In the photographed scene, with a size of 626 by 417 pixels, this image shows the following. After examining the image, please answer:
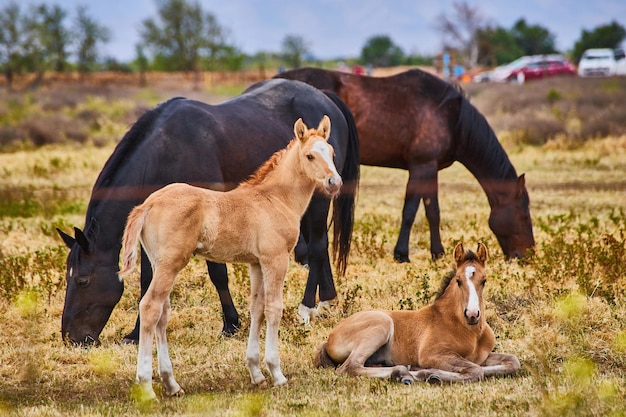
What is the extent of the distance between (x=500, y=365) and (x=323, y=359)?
4.48ft

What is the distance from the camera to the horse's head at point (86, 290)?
7.40 meters

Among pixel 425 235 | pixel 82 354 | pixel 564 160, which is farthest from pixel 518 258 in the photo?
pixel 564 160

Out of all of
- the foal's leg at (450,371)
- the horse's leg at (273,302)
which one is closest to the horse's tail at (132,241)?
the horse's leg at (273,302)

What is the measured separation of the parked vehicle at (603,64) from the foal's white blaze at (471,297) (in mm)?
42104

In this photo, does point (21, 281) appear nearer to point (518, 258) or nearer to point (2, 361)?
point (2, 361)

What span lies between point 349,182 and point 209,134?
212cm

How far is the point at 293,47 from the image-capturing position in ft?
244

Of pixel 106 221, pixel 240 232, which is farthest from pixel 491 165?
pixel 240 232

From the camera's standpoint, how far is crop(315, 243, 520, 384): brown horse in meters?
6.42

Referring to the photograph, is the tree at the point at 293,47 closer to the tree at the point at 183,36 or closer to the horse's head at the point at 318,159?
the tree at the point at 183,36

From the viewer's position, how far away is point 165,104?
8266 mm

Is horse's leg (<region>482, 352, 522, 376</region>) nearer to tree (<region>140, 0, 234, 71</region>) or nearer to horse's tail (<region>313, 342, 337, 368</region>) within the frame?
horse's tail (<region>313, 342, 337, 368</region>)

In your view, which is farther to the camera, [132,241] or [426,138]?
[426,138]

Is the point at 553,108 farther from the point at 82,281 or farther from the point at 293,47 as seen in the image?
the point at 293,47
